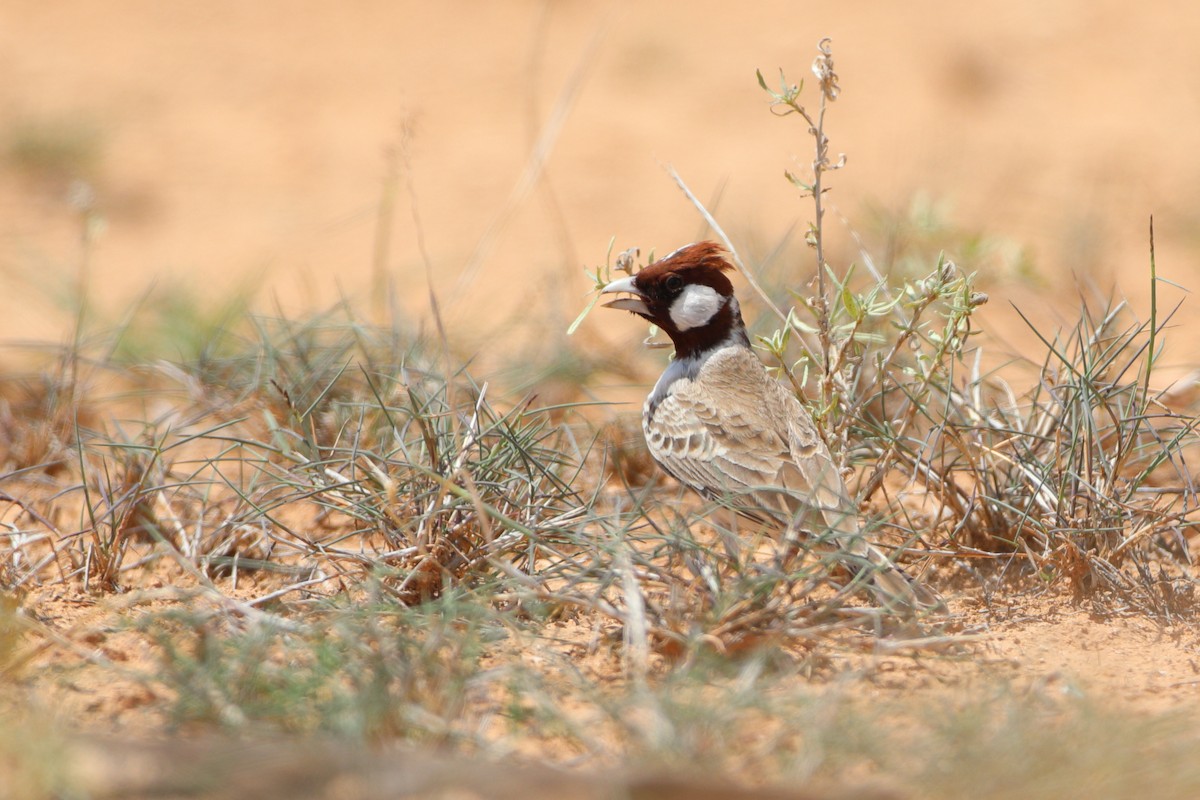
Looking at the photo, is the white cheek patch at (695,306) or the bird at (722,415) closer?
the bird at (722,415)

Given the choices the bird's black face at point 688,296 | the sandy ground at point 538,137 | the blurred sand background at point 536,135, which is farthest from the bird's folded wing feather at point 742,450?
the blurred sand background at point 536,135

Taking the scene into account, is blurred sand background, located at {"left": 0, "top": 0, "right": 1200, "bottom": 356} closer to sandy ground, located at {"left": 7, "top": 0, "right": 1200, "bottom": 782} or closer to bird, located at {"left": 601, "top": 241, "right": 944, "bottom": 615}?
sandy ground, located at {"left": 7, "top": 0, "right": 1200, "bottom": 782}

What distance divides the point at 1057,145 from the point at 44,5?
774cm

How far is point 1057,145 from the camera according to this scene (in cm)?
855

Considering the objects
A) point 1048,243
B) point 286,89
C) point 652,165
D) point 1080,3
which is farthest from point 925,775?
point 1080,3

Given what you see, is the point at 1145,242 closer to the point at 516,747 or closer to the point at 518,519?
the point at 518,519

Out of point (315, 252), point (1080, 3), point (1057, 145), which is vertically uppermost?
point (1080, 3)

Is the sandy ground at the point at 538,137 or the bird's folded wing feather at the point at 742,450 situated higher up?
the sandy ground at the point at 538,137

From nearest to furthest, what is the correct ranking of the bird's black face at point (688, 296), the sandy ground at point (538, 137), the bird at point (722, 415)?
the bird at point (722, 415) < the bird's black face at point (688, 296) < the sandy ground at point (538, 137)

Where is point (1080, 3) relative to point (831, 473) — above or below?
above

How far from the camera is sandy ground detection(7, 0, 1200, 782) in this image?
281 inches

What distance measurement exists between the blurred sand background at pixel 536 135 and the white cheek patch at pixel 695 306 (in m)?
2.23

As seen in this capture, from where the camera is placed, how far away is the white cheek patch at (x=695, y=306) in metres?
3.90

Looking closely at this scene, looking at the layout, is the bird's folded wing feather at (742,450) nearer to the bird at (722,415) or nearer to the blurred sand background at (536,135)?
the bird at (722,415)
